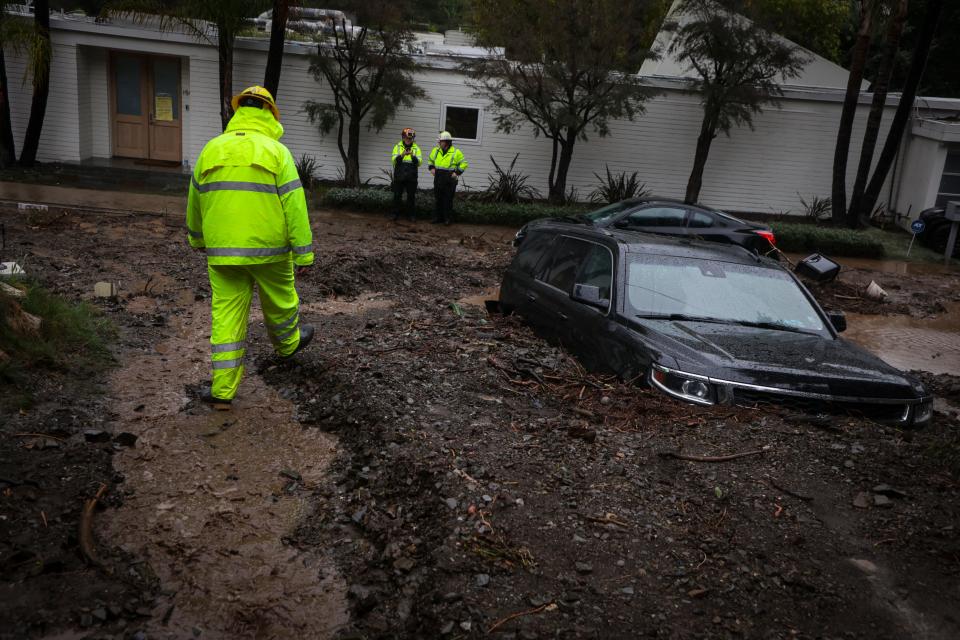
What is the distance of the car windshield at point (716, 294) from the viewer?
21.0ft

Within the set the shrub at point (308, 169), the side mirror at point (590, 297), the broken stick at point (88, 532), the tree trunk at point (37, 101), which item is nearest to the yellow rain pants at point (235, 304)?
the broken stick at point (88, 532)

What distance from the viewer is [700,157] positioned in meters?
19.6

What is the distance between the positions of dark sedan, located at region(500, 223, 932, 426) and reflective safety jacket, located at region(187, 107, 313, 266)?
7.50ft

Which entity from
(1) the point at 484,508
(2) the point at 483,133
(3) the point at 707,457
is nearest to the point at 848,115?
(2) the point at 483,133

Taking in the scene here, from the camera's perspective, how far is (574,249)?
745 cm

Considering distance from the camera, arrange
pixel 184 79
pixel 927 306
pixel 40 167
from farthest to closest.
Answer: pixel 184 79
pixel 40 167
pixel 927 306

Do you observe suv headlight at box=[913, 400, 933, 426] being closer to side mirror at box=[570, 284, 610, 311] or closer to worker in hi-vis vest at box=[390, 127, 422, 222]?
side mirror at box=[570, 284, 610, 311]

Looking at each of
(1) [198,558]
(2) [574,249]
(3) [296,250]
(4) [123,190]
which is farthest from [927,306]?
(4) [123,190]

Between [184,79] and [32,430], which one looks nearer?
[32,430]

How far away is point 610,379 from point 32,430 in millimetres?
3764

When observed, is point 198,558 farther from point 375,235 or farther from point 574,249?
point 375,235

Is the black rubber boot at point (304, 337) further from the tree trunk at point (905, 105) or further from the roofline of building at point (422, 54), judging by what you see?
the tree trunk at point (905, 105)

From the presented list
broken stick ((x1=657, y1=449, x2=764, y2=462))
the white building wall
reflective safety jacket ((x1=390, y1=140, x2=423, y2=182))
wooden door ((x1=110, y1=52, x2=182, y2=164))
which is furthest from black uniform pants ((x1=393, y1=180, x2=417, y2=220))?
broken stick ((x1=657, y1=449, x2=764, y2=462))

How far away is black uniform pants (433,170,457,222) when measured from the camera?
16.2 meters
